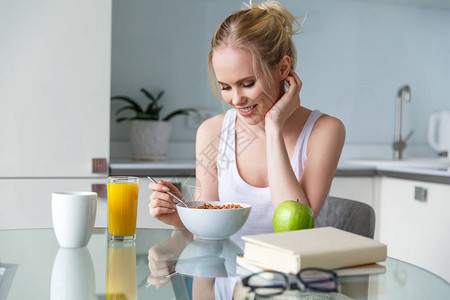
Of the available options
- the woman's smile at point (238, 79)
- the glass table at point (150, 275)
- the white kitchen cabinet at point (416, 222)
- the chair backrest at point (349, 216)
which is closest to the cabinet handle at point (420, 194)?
the white kitchen cabinet at point (416, 222)

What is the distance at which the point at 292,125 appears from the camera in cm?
159

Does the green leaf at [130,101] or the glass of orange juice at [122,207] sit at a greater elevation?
the green leaf at [130,101]

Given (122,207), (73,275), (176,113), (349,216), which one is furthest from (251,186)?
(176,113)

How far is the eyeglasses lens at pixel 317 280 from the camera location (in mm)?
728

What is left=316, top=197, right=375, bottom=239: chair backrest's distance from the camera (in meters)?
1.44

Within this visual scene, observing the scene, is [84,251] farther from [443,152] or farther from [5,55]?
[443,152]

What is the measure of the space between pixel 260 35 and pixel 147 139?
4.01ft

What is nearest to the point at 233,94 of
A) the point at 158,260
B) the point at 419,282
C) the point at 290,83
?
the point at 290,83

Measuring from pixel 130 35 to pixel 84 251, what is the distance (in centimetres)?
189

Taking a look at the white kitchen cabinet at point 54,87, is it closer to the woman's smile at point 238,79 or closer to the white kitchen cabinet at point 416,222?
the woman's smile at point 238,79

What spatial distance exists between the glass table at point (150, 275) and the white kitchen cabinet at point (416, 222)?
4.07 feet

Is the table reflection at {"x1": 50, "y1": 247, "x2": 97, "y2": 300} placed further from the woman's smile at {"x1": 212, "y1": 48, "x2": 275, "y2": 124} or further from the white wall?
the white wall

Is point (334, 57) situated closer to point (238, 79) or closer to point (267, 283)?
point (238, 79)

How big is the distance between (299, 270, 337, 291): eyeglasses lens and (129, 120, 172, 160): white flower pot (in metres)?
1.81
